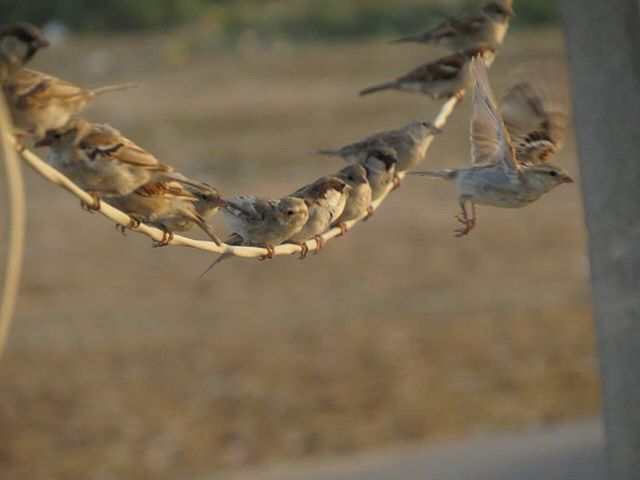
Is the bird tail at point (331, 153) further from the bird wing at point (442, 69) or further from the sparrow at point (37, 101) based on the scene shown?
the sparrow at point (37, 101)

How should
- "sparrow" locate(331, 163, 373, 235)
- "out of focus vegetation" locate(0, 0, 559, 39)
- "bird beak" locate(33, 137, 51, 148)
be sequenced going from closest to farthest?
"bird beak" locate(33, 137, 51, 148)
"sparrow" locate(331, 163, 373, 235)
"out of focus vegetation" locate(0, 0, 559, 39)

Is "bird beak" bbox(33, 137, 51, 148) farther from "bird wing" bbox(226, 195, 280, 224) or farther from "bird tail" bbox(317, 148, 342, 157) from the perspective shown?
"bird tail" bbox(317, 148, 342, 157)

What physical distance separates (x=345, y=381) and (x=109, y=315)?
256 cm

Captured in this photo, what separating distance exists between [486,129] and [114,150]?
114 cm

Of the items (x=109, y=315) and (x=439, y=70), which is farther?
(x=109, y=315)

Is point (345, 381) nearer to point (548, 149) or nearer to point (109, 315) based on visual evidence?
point (109, 315)

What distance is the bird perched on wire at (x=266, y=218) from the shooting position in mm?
4273

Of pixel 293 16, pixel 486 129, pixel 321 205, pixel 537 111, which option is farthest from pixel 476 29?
pixel 293 16

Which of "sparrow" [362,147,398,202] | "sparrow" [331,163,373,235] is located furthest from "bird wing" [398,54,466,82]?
"sparrow" [331,163,373,235]

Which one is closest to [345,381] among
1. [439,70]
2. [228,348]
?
[228,348]

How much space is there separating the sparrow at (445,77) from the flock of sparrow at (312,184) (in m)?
0.34

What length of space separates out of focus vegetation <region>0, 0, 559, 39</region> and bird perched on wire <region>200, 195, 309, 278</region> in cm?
1909

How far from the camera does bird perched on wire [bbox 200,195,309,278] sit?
168 inches

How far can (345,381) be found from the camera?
862cm
